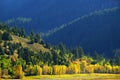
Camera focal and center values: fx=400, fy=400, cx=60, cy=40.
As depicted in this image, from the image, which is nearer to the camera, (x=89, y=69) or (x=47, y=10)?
(x=89, y=69)

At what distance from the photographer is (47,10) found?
17275 cm

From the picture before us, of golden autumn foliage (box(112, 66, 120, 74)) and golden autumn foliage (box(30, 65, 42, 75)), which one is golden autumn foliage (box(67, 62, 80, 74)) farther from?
golden autumn foliage (box(112, 66, 120, 74))

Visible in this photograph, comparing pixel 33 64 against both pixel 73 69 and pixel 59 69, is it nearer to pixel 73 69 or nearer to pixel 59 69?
pixel 59 69

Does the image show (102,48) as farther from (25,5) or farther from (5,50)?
(25,5)

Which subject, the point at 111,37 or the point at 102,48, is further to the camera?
the point at 111,37

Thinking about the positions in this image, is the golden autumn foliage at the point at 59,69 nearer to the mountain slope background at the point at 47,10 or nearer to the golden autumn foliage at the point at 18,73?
the golden autumn foliage at the point at 18,73

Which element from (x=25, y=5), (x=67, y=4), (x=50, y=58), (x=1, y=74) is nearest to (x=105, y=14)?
(x=67, y=4)

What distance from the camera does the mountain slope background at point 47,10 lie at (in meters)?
150

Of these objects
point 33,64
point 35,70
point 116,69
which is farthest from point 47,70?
point 116,69

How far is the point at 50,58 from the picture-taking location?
3525 cm

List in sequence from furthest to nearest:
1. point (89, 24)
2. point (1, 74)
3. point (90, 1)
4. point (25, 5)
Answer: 1. point (25, 5)
2. point (90, 1)
3. point (89, 24)
4. point (1, 74)

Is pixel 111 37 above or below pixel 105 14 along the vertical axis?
below

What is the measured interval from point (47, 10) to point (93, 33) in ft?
210

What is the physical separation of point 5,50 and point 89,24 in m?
87.5
